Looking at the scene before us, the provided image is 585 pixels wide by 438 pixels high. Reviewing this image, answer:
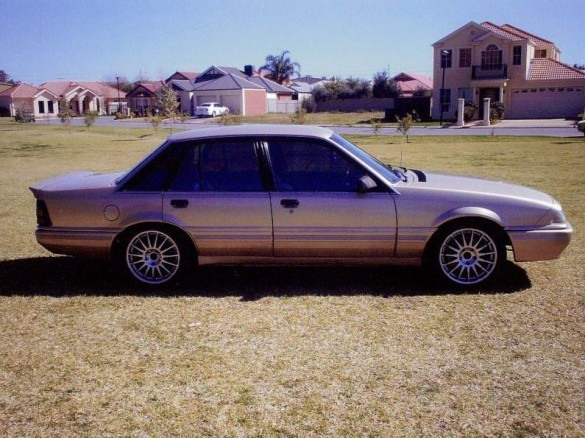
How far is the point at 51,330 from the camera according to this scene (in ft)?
Result: 16.0

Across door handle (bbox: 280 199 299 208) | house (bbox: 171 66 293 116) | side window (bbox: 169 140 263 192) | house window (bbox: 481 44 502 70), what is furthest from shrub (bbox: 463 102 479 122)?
door handle (bbox: 280 199 299 208)

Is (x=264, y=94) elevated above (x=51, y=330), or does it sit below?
above

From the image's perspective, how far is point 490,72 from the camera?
154ft

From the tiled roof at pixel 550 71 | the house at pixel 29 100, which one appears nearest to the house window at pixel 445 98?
the tiled roof at pixel 550 71

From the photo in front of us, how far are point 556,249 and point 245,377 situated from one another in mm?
3360

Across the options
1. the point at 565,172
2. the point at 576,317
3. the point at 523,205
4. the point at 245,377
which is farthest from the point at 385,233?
the point at 565,172

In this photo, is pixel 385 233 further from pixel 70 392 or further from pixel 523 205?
pixel 70 392

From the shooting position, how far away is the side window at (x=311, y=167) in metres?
5.63

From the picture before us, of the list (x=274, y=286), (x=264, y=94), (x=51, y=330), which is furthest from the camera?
(x=264, y=94)

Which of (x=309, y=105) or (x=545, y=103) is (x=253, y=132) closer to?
(x=545, y=103)

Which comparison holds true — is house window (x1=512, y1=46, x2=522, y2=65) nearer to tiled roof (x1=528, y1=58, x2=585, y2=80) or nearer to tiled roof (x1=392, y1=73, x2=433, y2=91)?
tiled roof (x1=528, y1=58, x2=585, y2=80)

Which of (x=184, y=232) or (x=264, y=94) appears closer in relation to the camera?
(x=184, y=232)

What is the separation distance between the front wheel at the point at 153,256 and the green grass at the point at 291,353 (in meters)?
0.17

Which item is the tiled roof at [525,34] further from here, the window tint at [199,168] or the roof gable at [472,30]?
the window tint at [199,168]
